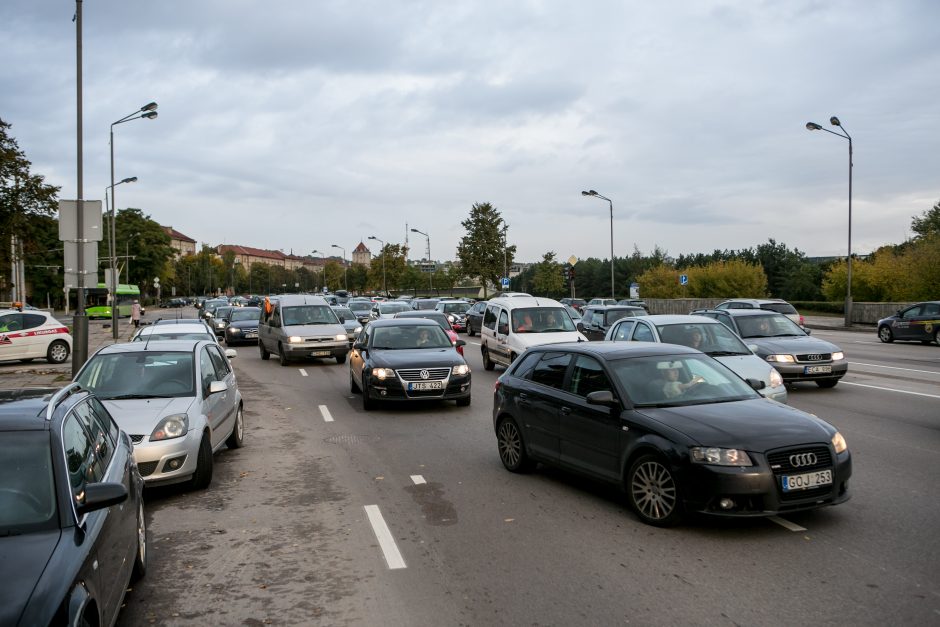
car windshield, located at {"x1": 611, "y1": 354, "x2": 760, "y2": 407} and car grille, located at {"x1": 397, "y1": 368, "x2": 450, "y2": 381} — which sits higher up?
car windshield, located at {"x1": 611, "y1": 354, "x2": 760, "y2": 407}

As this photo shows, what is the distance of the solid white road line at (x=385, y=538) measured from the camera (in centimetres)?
543

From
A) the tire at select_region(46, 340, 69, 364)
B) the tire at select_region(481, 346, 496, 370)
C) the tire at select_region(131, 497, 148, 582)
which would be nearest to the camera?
the tire at select_region(131, 497, 148, 582)

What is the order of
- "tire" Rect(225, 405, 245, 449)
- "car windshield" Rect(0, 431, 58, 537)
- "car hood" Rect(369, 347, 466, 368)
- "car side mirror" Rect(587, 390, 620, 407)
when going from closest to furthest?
1. "car windshield" Rect(0, 431, 58, 537)
2. "car side mirror" Rect(587, 390, 620, 407)
3. "tire" Rect(225, 405, 245, 449)
4. "car hood" Rect(369, 347, 466, 368)

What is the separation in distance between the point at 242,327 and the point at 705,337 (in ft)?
72.0

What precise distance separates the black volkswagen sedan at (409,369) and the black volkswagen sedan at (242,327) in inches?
679

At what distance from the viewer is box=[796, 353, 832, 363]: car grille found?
46.8ft

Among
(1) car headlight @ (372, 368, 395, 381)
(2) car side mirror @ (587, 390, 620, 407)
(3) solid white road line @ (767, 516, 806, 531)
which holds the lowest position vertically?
(3) solid white road line @ (767, 516, 806, 531)

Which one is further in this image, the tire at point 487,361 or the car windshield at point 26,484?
the tire at point 487,361

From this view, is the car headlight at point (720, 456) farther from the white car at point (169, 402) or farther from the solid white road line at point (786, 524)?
the white car at point (169, 402)

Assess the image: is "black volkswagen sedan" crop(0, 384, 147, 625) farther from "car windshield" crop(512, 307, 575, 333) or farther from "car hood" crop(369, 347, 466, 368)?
"car windshield" crop(512, 307, 575, 333)

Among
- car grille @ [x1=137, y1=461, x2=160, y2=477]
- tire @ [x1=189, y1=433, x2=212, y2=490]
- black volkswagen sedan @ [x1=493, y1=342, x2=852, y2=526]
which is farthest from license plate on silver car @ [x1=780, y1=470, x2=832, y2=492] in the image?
car grille @ [x1=137, y1=461, x2=160, y2=477]

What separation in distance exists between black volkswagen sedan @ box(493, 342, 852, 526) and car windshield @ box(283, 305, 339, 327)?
1563 cm

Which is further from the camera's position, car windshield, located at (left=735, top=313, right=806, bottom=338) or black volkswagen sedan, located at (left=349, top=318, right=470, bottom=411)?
car windshield, located at (left=735, top=313, right=806, bottom=338)

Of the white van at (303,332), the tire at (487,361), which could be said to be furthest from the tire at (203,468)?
the white van at (303,332)
